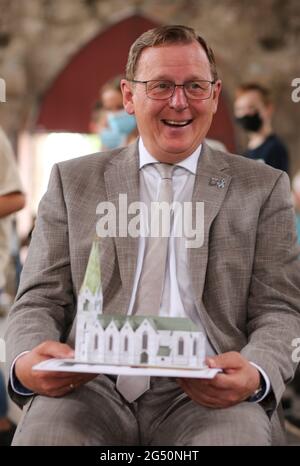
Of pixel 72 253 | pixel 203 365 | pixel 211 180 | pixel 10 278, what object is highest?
pixel 211 180

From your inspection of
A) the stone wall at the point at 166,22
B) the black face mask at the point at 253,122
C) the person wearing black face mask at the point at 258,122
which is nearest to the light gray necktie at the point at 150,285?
the person wearing black face mask at the point at 258,122

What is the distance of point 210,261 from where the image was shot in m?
1.98

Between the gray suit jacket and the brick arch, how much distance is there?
536cm

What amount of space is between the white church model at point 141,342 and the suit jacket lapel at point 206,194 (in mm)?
288

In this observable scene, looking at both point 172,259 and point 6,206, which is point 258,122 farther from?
point 172,259

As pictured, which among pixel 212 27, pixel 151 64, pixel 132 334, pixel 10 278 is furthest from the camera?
pixel 212 27

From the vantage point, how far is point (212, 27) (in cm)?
718

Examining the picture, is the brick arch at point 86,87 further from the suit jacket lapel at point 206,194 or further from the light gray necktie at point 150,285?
the light gray necktie at point 150,285

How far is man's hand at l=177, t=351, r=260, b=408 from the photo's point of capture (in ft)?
5.52

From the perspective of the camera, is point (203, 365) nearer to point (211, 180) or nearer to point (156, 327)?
point (156, 327)

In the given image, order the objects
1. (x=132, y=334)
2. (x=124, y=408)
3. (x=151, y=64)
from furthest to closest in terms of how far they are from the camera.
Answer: (x=151, y=64)
(x=124, y=408)
(x=132, y=334)

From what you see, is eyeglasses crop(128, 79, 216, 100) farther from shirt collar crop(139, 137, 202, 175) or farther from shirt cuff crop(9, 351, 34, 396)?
shirt cuff crop(9, 351, 34, 396)

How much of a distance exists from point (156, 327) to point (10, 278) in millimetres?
5089

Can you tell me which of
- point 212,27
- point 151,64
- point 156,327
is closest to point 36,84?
point 212,27
